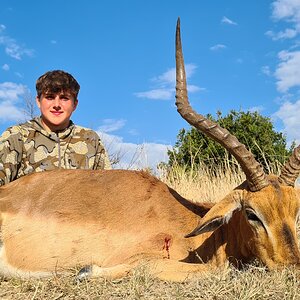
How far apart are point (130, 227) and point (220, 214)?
2.86 ft

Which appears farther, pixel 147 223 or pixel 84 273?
pixel 147 223

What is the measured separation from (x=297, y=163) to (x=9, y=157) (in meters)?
3.46

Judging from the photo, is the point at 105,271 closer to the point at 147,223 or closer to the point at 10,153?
the point at 147,223

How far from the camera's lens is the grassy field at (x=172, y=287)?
3.83 metres

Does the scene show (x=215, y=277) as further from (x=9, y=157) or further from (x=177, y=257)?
(x=9, y=157)

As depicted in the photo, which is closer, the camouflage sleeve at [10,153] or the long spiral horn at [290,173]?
the long spiral horn at [290,173]

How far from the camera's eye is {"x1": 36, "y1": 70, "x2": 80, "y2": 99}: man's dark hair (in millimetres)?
6793

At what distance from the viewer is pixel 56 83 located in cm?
679

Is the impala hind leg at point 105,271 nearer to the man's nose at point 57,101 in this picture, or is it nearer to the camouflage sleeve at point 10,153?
the camouflage sleeve at point 10,153

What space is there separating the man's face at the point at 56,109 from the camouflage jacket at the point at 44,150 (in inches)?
4.4

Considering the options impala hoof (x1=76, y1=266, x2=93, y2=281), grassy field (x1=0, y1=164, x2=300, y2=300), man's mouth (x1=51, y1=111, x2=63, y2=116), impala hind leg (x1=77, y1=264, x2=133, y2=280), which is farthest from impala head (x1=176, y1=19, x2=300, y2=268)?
man's mouth (x1=51, y1=111, x2=63, y2=116)

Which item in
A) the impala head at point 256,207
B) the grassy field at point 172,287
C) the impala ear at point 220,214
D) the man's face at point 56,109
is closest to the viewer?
the grassy field at point 172,287

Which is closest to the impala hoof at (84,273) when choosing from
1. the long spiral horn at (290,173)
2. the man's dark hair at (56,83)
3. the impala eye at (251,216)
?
the impala eye at (251,216)

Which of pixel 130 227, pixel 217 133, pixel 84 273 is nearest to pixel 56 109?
pixel 130 227
